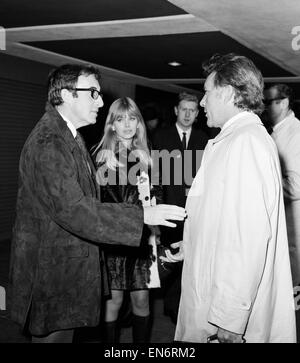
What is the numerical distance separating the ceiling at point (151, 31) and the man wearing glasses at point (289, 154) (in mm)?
839

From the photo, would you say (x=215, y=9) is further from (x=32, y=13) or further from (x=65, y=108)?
(x=65, y=108)

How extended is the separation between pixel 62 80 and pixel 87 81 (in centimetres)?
12

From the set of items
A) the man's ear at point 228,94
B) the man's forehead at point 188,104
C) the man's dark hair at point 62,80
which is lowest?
the man's ear at point 228,94

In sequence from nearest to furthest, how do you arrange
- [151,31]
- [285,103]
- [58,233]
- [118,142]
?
[58,233] < [118,142] < [285,103] < [151,31]

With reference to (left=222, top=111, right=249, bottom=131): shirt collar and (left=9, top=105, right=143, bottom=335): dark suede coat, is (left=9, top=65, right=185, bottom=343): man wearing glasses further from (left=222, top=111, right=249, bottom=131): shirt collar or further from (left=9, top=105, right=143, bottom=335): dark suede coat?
(left=222, top=111, right=249, bottom=131): shirt collar

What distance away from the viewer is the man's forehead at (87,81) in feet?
5.98

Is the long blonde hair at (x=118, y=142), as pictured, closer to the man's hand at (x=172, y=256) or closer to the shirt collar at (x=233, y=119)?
the man's hand at (x=172, y=256)

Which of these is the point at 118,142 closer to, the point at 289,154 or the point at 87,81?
the point at 87,81

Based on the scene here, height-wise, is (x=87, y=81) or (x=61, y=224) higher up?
(x=87, y=81)

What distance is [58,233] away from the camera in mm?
1623

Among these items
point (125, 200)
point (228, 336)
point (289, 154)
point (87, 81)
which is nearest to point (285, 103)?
point (289, 154)

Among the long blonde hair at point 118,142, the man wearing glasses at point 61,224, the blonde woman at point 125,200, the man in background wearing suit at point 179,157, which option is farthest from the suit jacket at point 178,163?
the man wearing glasses at point 61,224

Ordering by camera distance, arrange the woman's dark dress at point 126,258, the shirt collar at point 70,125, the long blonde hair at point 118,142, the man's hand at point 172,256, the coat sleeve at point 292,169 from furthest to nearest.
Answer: the coat sleeve at point 292,169 → the long blonde hair at point 118,142 → the woman's dark dress at point 126,258 → the man's hand at point 172,256 → the shirt collar at point 70,125
